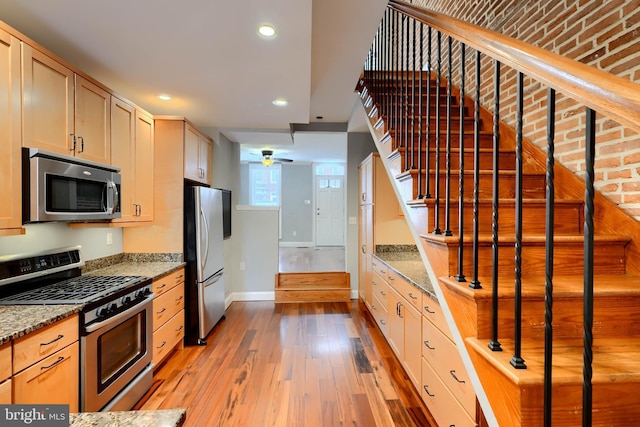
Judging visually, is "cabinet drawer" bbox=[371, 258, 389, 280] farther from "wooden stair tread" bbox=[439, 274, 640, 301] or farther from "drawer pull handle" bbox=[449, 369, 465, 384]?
"wooden stair tread" bbox=[439, 274, 640, 301]

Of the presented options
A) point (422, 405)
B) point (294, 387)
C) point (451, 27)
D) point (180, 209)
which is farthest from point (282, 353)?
point (451, 27)

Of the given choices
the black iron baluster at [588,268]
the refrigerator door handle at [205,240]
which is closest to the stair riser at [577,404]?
the black iron baluster at [588,268]

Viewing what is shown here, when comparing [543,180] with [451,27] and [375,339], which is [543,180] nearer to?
[451,27]

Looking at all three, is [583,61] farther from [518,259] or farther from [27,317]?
[27,317]

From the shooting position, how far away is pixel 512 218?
1.48 m

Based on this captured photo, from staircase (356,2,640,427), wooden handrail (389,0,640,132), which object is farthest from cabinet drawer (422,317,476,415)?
wooden handrail (389,0,640,132)

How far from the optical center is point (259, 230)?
4449mm

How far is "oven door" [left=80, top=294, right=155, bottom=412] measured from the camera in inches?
64.8

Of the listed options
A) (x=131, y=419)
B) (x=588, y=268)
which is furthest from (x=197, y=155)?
(x=588, y=268)

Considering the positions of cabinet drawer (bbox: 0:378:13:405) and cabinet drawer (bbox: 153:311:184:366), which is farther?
cabinet drawer (bbox: 153:311:184:366)

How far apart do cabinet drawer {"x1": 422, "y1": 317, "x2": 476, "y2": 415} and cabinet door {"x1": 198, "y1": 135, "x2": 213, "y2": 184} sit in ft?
9.46

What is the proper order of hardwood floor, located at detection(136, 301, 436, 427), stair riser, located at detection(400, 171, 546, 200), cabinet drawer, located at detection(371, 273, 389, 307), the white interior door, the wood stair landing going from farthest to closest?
the white interior door, the wood stair landing, cabinet drawer, located at detection(371, 273, 389, 307), hardwood floor, located at detection(136, 301, 436, 427), stair riser, located at detection(400, 171, 546, 200)

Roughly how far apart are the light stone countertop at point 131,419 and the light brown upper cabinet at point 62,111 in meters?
1.55

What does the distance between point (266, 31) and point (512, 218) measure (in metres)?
1.74
